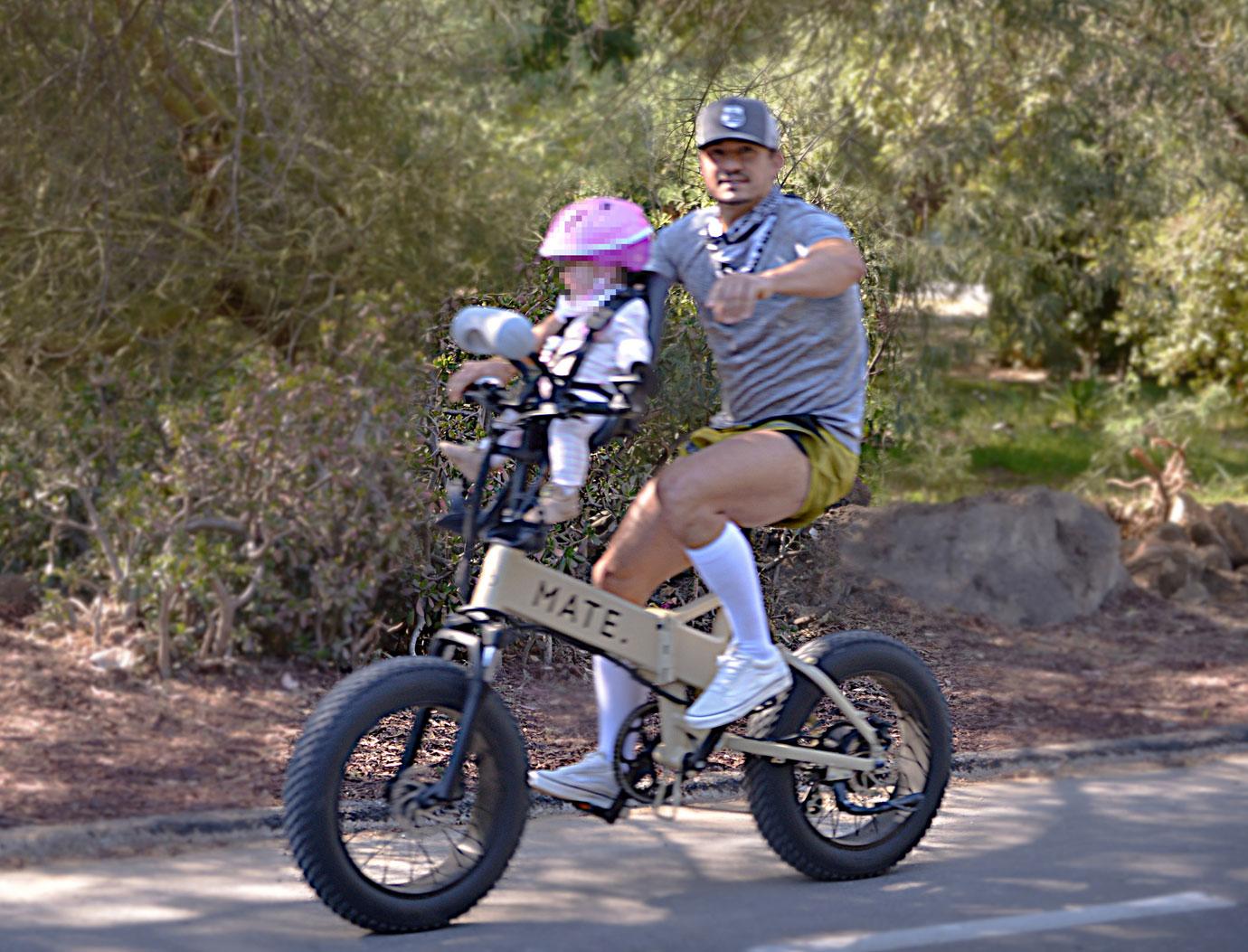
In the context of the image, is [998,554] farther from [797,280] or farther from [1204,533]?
[797,280]

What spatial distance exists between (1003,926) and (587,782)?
3.48ft

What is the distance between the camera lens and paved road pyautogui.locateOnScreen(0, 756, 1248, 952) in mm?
4031

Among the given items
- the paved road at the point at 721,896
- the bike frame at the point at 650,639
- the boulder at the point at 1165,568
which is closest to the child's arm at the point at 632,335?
the bike frame at the point at 650,639

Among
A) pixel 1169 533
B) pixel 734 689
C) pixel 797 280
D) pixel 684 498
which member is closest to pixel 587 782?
pixel 734 689

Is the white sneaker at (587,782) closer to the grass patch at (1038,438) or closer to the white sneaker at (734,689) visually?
the white sneaker at (734,689)

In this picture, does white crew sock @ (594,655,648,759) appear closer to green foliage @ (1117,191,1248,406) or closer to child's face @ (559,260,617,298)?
child's face @ (559,260,617,298)

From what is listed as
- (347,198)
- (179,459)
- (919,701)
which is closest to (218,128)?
(347,198)

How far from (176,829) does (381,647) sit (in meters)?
2.21

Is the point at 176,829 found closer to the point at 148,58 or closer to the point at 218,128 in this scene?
the point at 148,58

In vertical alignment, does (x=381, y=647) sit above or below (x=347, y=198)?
below

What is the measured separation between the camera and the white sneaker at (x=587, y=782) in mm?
4152

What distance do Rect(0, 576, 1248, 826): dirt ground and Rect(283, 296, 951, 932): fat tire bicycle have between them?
124 centimetres

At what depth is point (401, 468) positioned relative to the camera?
6.76 metres

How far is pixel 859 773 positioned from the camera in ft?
14.7
